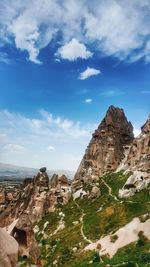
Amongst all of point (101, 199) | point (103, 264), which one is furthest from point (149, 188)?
point (103, 264)

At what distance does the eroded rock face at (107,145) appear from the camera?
159 m

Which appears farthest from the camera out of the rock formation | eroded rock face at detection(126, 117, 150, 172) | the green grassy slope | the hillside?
the rock formation

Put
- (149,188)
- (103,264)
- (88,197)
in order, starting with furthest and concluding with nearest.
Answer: (88,197), (149,188), (103,264)

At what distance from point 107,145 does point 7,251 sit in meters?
146

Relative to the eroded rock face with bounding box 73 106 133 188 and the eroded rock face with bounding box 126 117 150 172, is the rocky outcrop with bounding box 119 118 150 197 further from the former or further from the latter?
the eroded rock face with bounding box 73 106 133 188

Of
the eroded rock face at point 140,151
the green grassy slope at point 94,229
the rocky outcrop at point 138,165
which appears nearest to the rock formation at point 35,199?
the green grassy slope at point 94,229

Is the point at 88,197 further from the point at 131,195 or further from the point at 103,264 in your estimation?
the point at 103,264

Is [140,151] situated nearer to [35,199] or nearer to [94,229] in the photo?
[35,199]

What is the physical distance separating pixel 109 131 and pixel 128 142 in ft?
32.3

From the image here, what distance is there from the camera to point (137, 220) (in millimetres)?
89188

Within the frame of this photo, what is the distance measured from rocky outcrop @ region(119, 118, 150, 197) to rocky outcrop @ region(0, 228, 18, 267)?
92690 millimetres

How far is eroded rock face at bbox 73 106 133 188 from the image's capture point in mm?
158750

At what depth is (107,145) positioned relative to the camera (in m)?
165

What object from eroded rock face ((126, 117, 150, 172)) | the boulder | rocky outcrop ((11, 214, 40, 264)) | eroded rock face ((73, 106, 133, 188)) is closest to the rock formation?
eroded rock face ((73, 106, 133, 188))
